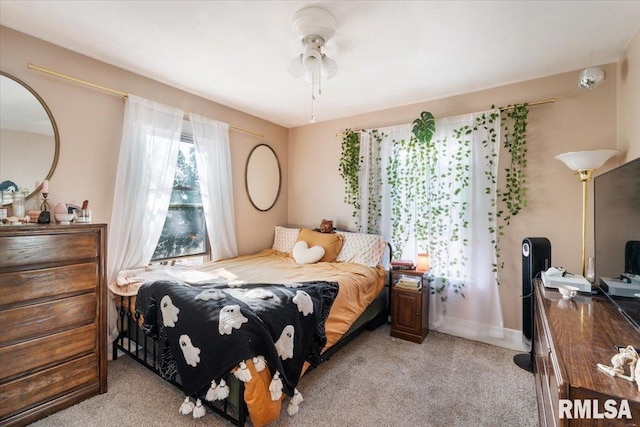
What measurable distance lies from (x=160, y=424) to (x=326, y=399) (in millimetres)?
1037

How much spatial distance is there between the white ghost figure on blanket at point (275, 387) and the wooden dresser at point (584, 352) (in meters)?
1.24

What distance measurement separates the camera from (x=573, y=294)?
1.71 metres

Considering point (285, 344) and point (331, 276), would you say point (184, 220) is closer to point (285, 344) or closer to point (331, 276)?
point (331, 276)

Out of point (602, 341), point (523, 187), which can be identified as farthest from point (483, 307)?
point (602, 341)

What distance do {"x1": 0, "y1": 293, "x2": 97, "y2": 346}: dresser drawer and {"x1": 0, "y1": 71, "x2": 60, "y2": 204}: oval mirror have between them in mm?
799

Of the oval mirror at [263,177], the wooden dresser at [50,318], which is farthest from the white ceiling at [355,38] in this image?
the wooden dresser at [50,318]

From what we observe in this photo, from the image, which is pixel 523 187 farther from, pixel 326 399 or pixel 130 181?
pixel 130 181

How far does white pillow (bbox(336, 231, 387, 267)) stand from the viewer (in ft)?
10.7

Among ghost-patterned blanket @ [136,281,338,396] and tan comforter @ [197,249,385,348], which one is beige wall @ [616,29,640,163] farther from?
ghost-patterned blanket @ [136,281,338,396]

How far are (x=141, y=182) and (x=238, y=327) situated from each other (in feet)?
6.19

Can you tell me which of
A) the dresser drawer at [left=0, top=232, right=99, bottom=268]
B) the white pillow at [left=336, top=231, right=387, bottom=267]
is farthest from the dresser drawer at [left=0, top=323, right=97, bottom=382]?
the white pillow at [left=336, top=231, right=387, bottom=267]

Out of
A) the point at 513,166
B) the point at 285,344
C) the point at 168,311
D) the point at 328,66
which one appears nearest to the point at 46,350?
the point at 168,311

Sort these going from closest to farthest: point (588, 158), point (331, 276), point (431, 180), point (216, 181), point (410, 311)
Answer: point (588, 158)
point (331, 276)
point (410, 311)
point (431, 180)
point (216, 181)

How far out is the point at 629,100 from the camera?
211 centimetres
